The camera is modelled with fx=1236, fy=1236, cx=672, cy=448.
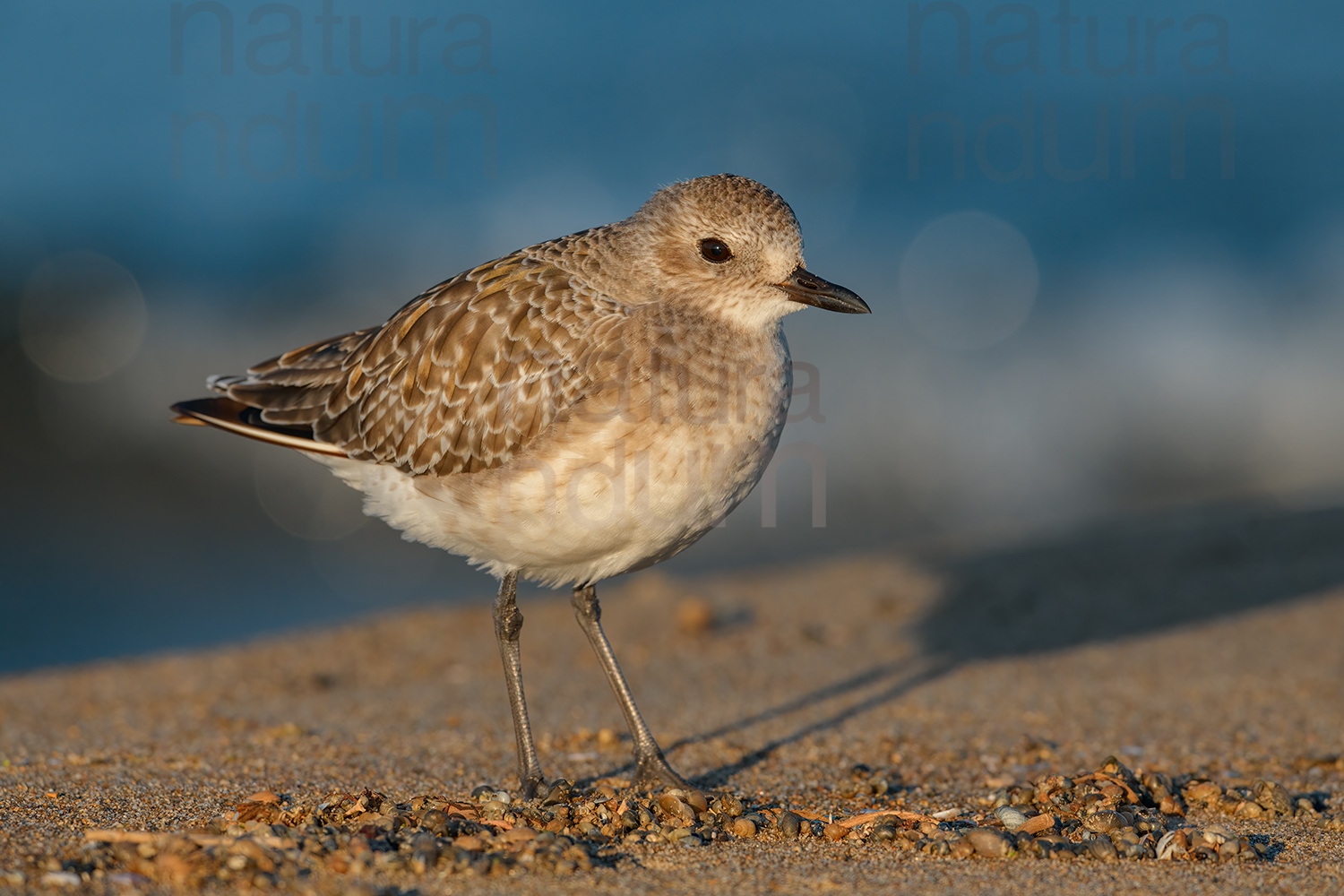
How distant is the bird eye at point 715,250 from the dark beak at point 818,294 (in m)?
0.28

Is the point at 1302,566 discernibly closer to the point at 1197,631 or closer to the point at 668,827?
the point at 1197,631

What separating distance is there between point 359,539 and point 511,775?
8.73m

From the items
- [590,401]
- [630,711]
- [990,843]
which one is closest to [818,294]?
[590,401]

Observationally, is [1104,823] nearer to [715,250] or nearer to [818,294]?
[818,294]

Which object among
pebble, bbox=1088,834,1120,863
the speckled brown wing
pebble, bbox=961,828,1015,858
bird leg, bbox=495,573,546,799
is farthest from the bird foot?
pebble, bbox=1088,834,1120,863

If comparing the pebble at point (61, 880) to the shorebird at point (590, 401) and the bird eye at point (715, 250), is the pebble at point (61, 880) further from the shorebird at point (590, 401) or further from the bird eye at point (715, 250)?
the bird eye at point (715, 250)

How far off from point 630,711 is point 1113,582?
5.24 meters

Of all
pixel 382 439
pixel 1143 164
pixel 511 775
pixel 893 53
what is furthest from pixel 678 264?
pixel 893 53

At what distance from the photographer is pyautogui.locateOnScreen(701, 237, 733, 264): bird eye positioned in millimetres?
5500

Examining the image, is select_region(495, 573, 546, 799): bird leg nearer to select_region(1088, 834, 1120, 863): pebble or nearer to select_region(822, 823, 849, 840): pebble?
select_region(822, 823, 849, 840): pebble

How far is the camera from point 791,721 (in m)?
6.65

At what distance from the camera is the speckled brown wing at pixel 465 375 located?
5.36 meters

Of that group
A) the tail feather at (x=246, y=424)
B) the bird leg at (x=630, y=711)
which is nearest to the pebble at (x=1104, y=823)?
the bird leg at (x=630, y=711)

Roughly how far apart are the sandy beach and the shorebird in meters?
0.92
